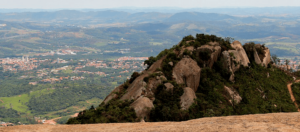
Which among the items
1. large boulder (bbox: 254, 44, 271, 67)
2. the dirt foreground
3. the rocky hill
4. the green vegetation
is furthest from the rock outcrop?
the dirt foreground

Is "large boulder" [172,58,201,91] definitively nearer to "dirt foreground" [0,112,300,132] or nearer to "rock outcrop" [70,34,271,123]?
"rock outcrop" [70,34,271,123]

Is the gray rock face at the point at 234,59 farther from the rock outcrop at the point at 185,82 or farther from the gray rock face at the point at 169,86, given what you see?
the gray rock face at the point at 169,86

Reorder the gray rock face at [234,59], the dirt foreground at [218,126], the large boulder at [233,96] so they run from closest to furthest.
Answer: the dirt foreground at [218,126]
the large boulder at [233,96]
the gray rock face at [234,59]

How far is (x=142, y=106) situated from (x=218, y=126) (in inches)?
448

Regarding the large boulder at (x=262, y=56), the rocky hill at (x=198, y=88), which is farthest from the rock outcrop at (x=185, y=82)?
the large boulder at (x=262, y=56)

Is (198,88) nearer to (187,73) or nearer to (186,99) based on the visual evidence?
(187,73)

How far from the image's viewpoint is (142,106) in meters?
27.7

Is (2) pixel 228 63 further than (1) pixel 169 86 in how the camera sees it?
Yes

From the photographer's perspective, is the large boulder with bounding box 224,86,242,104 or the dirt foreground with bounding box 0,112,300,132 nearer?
the dirt foreground with bounding box 0,112,300,132

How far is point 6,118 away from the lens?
115m

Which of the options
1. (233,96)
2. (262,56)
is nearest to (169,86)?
(233,96)

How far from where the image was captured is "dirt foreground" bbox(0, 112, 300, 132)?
1686cm

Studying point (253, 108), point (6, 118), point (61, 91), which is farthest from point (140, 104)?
point (61, 91)

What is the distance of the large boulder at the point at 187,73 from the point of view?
114 ft
